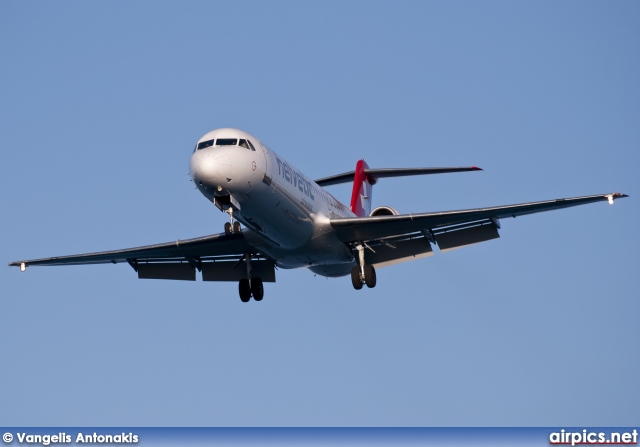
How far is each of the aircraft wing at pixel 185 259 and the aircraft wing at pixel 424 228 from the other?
3.65 meters

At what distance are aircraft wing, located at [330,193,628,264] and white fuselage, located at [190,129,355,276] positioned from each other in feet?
Answer: 2.66

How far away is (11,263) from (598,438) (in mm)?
20098

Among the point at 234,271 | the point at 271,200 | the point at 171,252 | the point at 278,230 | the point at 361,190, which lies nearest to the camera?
the point at 271,200

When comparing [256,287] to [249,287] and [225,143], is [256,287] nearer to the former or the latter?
[249,287]

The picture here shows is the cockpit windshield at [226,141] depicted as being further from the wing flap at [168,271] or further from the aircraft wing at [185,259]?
the wing flap at [168,271]

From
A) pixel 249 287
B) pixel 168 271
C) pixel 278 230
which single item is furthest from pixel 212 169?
pixel 168 271

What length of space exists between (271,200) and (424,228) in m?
5.79

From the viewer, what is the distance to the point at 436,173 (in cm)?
4100

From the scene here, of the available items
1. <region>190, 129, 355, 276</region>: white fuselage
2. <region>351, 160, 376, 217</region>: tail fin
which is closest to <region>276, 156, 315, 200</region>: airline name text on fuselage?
<region>190, 129, 355, 276</region>: white fuselage

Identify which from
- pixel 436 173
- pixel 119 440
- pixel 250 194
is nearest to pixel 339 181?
pixel 436 173

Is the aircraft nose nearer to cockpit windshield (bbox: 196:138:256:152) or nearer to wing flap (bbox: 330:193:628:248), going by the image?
cockpit windshield (bbox: 196:138:256:152)

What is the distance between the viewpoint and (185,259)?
3956 centimetres

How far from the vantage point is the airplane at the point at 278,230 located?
106 feet

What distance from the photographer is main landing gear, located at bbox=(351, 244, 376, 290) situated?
3688 centimetres
